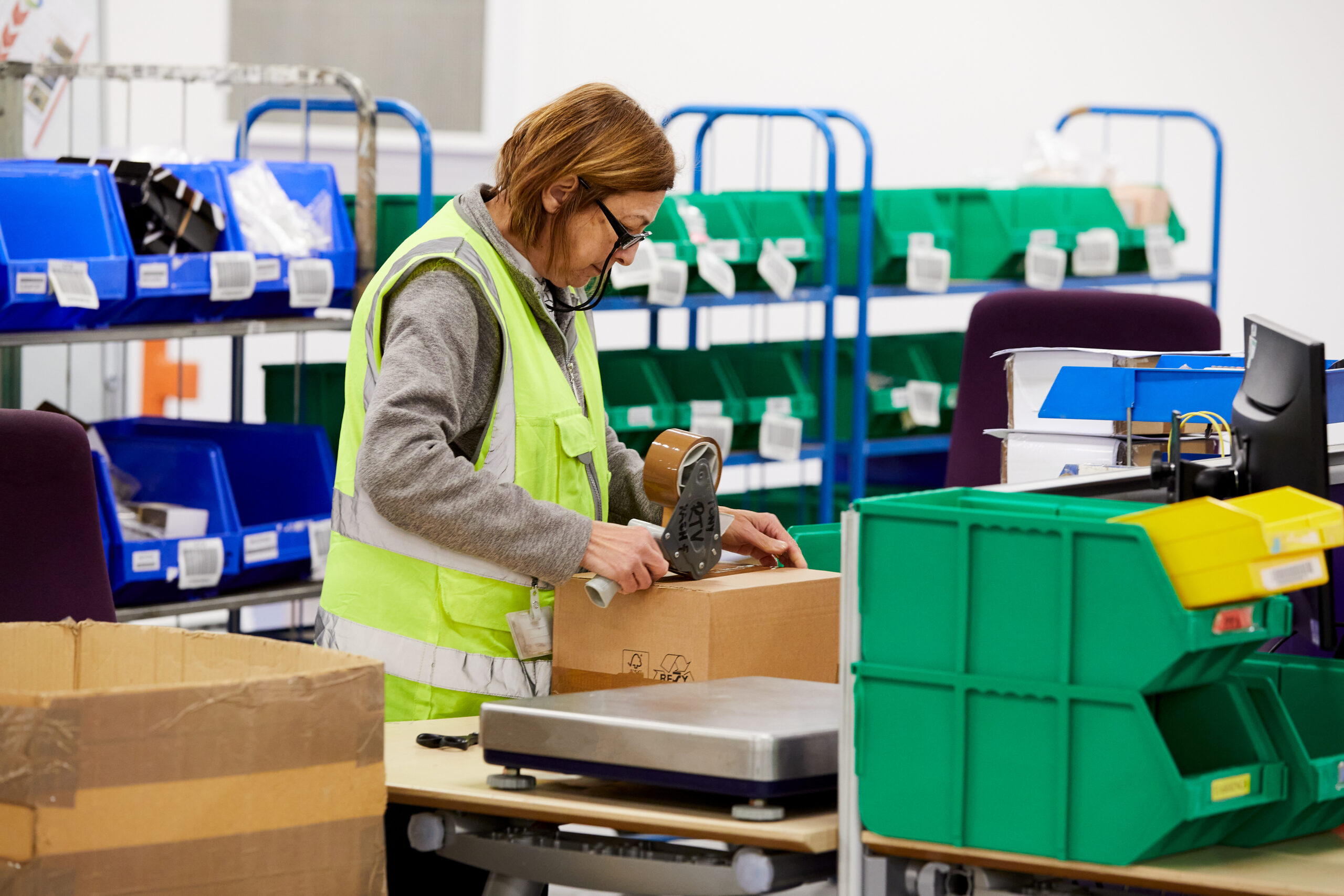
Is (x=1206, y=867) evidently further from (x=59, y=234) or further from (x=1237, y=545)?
(x=59, y=234)

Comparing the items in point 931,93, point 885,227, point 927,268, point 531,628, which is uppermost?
point 931,93

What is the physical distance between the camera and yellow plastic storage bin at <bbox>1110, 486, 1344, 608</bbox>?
4.44 ft

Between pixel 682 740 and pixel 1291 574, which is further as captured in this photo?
pixel 682 740

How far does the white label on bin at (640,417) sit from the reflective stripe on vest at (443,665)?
2.07 m

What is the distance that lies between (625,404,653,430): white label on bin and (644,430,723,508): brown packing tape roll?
2102mm

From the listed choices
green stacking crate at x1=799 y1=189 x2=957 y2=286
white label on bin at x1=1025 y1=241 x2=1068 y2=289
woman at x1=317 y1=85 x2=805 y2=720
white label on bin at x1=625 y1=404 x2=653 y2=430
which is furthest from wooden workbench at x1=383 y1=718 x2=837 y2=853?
white label on bin at x1=1025 y1=241 x2=1068 y2=289

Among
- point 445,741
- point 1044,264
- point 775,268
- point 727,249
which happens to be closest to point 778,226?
point 775,268

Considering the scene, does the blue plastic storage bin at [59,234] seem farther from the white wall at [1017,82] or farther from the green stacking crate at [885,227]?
the white wall at [1017,82]

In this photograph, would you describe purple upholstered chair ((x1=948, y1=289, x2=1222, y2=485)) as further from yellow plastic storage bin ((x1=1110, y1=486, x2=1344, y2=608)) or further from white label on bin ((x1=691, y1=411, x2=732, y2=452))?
yellow plastic storage bin ((x1=1110, y1=486, x2=1344, y2=608))

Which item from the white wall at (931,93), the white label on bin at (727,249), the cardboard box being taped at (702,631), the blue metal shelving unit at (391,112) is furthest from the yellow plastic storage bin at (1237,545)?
the white wall at (931,93)

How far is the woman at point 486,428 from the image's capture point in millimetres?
1909

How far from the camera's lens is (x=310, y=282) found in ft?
11.7

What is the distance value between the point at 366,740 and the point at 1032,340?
6.66 ft

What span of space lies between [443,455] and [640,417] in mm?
2257
